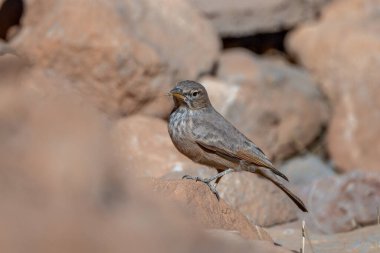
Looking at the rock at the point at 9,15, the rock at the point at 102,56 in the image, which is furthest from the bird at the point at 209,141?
the rock at the point at 9,15

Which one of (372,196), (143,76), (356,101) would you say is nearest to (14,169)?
(372,196)

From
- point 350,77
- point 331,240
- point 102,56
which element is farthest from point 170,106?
point 331,240

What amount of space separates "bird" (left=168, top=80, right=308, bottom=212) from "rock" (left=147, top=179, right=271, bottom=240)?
4.29 ft

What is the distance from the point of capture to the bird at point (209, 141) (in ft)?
22.2

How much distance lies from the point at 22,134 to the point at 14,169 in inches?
4.3

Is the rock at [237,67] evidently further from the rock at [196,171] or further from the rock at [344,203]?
the rock at [196,171]

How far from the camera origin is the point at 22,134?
8.99ft

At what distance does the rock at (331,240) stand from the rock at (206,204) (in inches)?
25.5

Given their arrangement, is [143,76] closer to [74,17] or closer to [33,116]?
[74,17]

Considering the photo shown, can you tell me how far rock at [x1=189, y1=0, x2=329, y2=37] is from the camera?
11750mm

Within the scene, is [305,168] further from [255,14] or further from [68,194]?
[68,194]

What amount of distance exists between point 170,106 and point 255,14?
9.53 feet

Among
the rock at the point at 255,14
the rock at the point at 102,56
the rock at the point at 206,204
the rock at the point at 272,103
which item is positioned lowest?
the rock at the point at 272,103

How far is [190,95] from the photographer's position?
7094 millimetres
